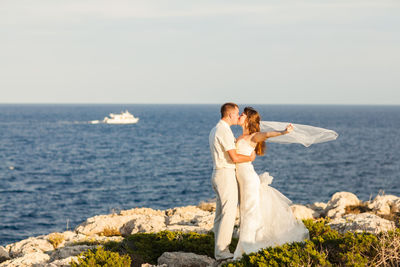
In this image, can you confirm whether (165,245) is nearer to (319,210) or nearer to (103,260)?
(103,260)

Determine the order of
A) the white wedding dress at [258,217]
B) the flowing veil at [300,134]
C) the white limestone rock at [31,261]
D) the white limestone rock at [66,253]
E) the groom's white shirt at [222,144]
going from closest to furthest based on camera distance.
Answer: the groom's white shirt at [222,144], the white wedding dress at [258,217], the flowing veil at [300,134], the white limestone rock at [31,261], the white limestone rock at [66,253]

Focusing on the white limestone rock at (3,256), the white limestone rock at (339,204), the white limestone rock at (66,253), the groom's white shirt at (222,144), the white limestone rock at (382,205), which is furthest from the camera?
the white limestone rock at (339,204)

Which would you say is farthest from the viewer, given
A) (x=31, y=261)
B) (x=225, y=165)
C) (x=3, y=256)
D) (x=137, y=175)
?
(x=137, y=175)

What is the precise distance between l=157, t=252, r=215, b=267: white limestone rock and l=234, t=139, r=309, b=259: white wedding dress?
2.68 ft

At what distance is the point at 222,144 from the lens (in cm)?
855

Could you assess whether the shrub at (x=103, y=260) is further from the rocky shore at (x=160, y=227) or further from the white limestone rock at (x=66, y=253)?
the white limestone rock at (x=66, y=253)

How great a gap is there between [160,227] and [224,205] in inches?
231

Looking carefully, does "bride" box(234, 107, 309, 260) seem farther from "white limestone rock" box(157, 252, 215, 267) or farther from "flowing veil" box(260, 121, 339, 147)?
"white limestone rock" box(157, 252, 215, 267)

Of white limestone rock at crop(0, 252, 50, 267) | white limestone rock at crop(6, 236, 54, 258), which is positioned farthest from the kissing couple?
white limestone rock at crop(6, 236, 54, 258)

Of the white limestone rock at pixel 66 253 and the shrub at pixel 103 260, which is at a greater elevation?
the shrub at pixel 103 260

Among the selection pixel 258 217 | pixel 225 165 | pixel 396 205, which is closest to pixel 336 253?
pixel 258 217

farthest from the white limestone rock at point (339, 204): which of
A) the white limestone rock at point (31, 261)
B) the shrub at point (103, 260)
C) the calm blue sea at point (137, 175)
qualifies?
the calm blue sea at point (137, 175)

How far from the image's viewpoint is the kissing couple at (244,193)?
338 inches

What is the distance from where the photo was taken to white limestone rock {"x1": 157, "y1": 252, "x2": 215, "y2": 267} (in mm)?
8961
